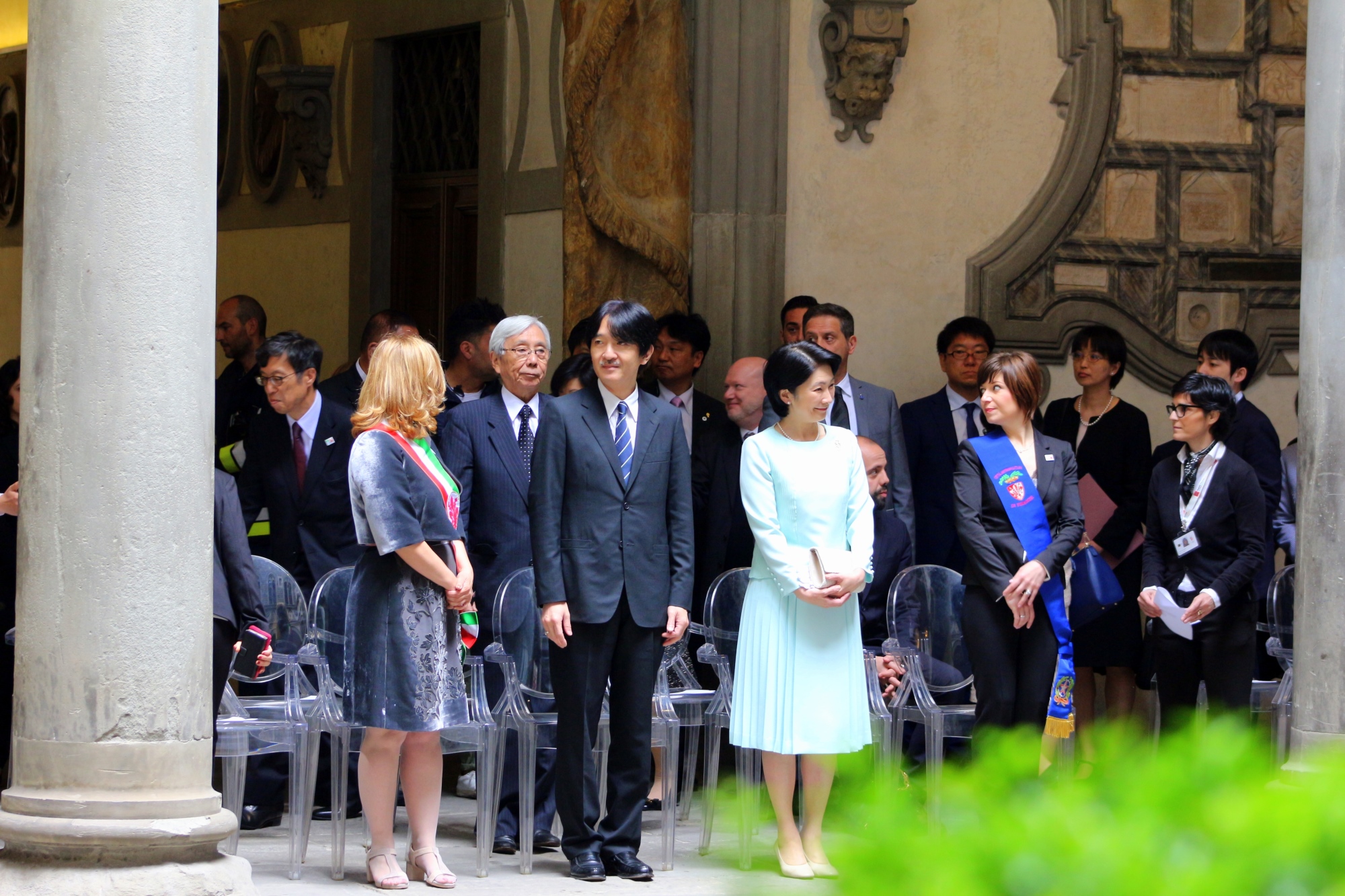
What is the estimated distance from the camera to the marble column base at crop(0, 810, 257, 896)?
4090 mm

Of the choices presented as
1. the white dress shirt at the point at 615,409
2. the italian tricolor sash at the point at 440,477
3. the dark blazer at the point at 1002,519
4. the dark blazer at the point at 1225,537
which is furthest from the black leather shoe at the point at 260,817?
the dark blazer at the point at 1225,537

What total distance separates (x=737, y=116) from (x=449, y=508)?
10.1 ft

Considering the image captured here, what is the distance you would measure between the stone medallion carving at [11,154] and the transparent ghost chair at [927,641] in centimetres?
904

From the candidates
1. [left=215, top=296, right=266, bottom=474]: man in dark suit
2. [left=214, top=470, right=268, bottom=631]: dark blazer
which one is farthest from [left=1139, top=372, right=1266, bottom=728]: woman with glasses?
[left=215, top=296, right=266, bottom=474]: man in dark suit

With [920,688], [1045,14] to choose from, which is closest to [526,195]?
[1045,14]

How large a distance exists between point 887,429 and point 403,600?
224 centimetres

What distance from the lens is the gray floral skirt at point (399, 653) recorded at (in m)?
5.14

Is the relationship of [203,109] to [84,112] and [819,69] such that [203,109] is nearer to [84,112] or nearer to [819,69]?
[84,112]

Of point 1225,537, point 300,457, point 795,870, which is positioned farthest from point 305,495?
point 795,870

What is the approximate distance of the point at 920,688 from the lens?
19.9 feet

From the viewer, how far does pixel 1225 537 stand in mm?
6016

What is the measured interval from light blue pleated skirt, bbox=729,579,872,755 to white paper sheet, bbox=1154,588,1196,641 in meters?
1.09

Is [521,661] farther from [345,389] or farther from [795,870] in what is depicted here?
[795,870]

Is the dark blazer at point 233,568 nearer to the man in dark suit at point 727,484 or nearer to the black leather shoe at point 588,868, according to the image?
the black leather shoe at point 588,868
